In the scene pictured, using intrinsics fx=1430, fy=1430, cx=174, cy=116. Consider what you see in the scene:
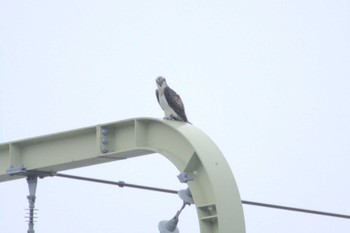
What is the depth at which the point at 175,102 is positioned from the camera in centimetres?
1930

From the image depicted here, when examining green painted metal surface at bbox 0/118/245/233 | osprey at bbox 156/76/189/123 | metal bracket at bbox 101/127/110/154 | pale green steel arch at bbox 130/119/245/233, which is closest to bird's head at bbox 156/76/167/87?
osprey at bbox 156/76/189/123

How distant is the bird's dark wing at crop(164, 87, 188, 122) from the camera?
1889 centimetres

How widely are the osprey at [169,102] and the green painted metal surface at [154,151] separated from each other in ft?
2.23

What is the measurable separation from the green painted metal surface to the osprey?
2.23 ft

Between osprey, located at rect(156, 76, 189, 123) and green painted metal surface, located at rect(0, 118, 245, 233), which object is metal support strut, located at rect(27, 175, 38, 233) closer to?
green painted metal surface, located at rect(0, 118, 245, 233)

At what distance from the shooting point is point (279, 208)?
62.3ft

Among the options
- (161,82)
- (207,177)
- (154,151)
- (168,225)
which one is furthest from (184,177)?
(161,82)

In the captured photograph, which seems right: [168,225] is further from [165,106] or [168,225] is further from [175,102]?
[165,106]

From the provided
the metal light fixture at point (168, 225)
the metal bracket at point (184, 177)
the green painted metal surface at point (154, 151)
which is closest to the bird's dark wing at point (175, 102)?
the green painted metal surface at point (154, 151)

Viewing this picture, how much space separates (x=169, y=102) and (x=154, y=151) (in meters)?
1.65

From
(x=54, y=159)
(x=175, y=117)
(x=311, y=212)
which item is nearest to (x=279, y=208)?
(x=311, y=212)

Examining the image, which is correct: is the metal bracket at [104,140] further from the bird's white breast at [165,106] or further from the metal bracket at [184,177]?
the metal bracket at [184,177]

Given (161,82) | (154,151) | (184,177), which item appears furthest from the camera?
(161,82)

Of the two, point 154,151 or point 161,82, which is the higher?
point 161,82
